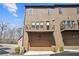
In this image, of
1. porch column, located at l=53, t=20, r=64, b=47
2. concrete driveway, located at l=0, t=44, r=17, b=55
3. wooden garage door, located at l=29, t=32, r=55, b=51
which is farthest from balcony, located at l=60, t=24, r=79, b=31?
concrete driveway, located at l=0, t=44, r=17, b=55

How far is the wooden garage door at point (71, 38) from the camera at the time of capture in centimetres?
1522

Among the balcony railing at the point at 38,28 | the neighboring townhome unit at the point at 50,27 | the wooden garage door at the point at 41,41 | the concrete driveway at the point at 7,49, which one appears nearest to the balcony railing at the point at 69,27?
the neighboring townhome unit at the point at 50,27

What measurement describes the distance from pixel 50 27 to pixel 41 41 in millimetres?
1375

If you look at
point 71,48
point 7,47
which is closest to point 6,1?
point 7,47

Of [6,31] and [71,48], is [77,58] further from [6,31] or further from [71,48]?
[6,31]

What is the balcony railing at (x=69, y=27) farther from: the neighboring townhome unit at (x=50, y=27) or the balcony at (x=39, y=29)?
the balcony at (x=39, y=29)

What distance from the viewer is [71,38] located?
15352 millimetres

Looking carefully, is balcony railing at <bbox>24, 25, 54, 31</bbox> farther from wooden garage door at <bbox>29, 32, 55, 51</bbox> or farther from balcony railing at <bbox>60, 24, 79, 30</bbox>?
balcony railing at <bbox>60, 24, 79, 30</bbox>

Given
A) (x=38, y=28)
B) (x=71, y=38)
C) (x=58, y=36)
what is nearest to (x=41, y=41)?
(x=38, y=28)

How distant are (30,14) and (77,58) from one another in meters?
4.65

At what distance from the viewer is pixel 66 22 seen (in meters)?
16.0

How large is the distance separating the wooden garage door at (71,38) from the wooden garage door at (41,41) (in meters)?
0.91

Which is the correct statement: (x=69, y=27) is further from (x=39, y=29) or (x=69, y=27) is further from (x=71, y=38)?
(x=39, y=29)

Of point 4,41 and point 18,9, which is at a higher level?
point 18,9
